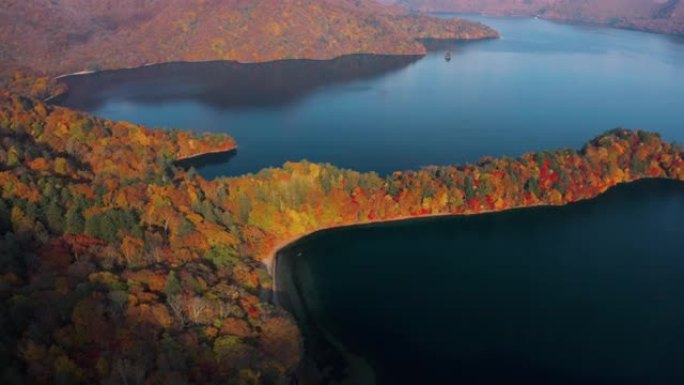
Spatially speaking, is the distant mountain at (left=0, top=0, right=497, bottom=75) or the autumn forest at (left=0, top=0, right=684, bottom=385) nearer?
the autumn forest at (left=0, top=0, right=684, bottom=385)

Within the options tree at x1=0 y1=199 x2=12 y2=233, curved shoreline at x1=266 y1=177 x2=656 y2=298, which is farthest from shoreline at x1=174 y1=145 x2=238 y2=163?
tree at x1=0 y1=199 x2=12 y2=233

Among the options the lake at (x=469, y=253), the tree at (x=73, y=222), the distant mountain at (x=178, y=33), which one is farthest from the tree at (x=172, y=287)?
the distant mountain at (x=178, y=33)

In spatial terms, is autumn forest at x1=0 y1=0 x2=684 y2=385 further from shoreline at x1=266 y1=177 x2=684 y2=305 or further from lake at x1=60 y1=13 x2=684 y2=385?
lake at x1=60 y1=13 x2=684 y2=385

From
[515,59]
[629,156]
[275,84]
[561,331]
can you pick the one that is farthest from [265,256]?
[515,59]

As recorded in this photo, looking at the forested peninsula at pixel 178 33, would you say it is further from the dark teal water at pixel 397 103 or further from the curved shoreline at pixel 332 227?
the curved shoreline at pixel 332 227

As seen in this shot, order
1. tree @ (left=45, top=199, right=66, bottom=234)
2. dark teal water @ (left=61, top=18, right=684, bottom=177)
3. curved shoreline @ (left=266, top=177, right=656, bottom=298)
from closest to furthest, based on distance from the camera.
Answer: tree @ (left=45, top=199, right=66, bottom=234)
curved shoreline @ (left=266, top=177, right=656, bottom=298)
dark teal water @ (left=61, top=18, right=684, bottom=177)

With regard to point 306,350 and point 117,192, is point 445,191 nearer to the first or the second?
point 306,350
